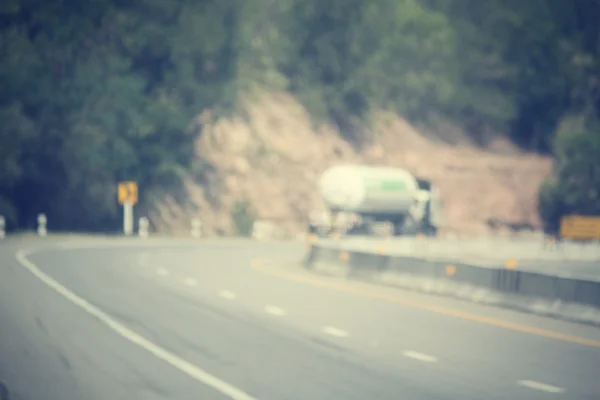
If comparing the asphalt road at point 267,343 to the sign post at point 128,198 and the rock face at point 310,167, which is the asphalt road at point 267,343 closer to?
the sign post at point 128,198

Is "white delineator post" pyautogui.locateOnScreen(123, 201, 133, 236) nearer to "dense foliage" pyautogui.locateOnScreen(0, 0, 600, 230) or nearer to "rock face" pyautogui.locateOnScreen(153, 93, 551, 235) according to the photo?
"dense foliage" pyautogui.locateOnScreen(0, 0, 600, 230)

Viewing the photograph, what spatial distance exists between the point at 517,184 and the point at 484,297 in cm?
5084

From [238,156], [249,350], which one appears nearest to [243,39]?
[238,156]

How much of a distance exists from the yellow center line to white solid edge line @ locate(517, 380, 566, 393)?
3818 mm

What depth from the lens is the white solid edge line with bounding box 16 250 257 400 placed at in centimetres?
1116

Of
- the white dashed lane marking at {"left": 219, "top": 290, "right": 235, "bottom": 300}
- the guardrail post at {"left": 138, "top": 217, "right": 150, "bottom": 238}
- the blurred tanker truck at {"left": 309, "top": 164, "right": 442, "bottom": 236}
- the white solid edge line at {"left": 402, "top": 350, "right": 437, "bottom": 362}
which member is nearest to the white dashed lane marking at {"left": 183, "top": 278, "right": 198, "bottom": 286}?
the white dashed lane marking at {"left": 219, "top": 290, "right": 235, "bottom": 300}

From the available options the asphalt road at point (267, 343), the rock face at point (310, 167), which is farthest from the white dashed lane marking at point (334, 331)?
the rock face at point (310, 167)

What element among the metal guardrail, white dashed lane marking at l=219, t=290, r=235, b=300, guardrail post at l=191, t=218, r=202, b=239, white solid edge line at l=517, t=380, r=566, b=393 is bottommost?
guardrail post at l=191, t=218, r=202, b=239

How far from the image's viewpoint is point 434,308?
20.4 metres

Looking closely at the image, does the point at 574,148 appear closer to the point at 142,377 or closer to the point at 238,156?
the point at 238,156

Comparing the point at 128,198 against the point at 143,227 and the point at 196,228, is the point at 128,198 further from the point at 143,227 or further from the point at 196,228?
the point at 196,228

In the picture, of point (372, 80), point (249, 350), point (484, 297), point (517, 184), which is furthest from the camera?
point (517, 184)

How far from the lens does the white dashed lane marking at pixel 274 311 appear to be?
18.4 m

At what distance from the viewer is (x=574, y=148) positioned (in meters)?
67.8
